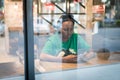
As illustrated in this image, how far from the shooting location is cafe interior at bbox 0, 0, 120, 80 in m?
2.04

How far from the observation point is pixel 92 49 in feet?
9.43

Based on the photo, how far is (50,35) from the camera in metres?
2.91

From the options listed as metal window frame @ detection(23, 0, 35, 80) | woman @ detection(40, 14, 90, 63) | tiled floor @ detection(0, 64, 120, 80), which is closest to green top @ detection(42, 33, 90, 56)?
woman @ detection(40, 14, 90, 63)

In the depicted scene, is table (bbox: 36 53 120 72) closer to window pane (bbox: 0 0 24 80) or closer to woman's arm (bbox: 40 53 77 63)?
woman's arm (bbox: 40 53 77 63)

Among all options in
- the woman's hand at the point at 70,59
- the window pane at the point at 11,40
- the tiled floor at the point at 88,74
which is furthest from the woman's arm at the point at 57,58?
the window pane at the point at 11,40

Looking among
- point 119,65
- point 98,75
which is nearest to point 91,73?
point 98,75

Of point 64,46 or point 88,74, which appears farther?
point 64,46

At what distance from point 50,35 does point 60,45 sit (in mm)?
340

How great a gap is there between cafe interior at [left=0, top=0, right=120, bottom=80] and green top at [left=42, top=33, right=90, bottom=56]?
0.20 ft

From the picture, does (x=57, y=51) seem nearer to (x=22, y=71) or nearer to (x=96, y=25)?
(x=22, y=71)

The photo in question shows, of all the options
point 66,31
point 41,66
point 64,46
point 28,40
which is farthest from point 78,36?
point 28,40

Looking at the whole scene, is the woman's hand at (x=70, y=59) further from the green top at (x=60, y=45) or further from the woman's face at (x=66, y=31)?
the woman's face at (x=66, y=31)

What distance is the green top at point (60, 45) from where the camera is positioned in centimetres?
253

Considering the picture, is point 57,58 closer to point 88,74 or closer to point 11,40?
point 88,74
